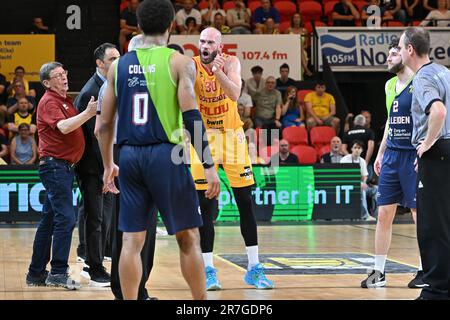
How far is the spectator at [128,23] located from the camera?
20.8m

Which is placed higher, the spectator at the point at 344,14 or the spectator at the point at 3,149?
the spectator at the point at 344,14

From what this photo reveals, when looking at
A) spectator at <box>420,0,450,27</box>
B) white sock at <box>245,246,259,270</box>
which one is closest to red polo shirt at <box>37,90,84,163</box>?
white sock at <box>245,246,259,270</box>

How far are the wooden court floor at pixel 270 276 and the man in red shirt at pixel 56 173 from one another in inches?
9.2

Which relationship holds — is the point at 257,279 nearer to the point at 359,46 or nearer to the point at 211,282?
the point at 211,282

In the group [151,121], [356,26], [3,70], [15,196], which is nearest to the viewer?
[151,121]

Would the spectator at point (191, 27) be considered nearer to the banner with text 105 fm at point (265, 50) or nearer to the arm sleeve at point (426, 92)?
the banner with text 105 fm at point (265, 50)

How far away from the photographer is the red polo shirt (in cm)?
871

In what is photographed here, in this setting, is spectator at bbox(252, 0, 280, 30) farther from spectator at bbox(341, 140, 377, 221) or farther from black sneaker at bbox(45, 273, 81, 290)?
black sneaker at bbox(45, 273, 81, 290)

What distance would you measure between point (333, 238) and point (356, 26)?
30.0 feet

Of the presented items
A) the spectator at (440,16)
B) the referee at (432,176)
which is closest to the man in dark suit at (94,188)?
the referee at (432,176)
